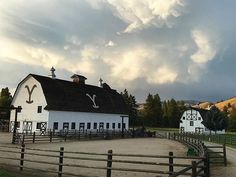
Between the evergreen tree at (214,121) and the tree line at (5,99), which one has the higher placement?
the tree line at (5,99)

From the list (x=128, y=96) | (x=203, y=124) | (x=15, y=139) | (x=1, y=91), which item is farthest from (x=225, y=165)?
(x=128, y=96)

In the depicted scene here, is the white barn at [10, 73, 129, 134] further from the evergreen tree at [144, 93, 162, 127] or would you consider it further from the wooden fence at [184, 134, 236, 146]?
the evergreen tree at [144, 93, 162, 127]

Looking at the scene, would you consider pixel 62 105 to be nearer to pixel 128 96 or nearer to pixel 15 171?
pixel 15 171

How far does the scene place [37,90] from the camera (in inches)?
2226

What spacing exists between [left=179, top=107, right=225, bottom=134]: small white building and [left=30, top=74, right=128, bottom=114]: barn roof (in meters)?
35.5

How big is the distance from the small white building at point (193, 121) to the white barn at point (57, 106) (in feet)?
134

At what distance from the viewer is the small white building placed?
102m

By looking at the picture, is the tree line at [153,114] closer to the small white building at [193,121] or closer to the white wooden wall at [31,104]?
the small white building at [193,121]

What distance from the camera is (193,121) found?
10388cm

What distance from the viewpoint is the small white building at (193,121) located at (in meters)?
102

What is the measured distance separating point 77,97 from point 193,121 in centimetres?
5166

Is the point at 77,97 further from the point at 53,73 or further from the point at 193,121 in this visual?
the point at 193,121

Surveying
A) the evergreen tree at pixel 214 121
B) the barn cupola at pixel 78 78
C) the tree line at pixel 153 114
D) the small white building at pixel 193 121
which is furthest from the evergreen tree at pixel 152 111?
the barn cupola at pixel 78 78

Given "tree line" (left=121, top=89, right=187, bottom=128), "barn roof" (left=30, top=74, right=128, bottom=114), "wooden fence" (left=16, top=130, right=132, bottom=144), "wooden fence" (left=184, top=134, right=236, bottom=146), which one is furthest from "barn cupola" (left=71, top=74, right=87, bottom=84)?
"tree line" (left=121, top=89, right=187, bottom=128)
